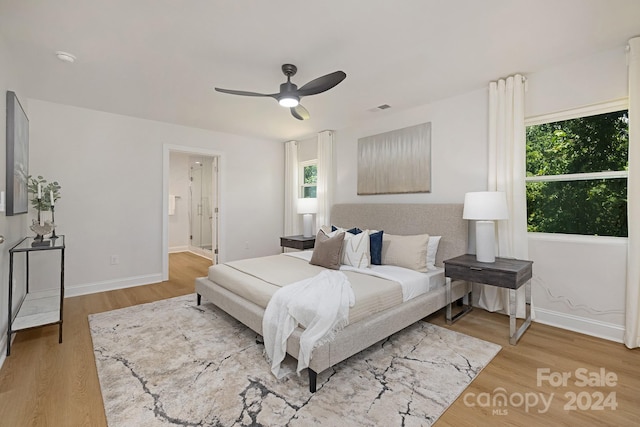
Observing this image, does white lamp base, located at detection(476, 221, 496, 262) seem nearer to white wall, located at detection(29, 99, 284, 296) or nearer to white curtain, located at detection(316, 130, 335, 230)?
white curtain, located at detection(316, 130, 335, 230)

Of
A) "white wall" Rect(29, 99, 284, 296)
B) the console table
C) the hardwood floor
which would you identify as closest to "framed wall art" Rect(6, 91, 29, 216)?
the console table

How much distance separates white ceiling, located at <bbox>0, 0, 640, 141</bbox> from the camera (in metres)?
1.99

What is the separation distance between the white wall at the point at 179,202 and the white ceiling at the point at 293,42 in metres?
3.99

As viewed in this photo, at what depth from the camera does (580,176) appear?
9.32 feet

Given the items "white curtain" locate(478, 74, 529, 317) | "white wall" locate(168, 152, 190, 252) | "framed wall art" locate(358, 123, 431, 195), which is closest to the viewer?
"white curtain" locate(478, 74, 529, 317)

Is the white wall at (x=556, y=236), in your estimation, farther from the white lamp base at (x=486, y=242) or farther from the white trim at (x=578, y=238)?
the white lamp base at (x=486, y=242)

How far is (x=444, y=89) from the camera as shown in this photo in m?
3.34

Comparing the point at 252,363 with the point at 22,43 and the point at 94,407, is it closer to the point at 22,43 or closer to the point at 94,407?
the point at 94,407

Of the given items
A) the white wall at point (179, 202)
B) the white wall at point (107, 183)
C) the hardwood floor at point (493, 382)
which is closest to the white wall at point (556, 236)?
the hardwood floor at point (493, 382)

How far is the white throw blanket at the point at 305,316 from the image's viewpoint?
1.92 metres

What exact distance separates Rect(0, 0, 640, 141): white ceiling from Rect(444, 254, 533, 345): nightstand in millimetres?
1948

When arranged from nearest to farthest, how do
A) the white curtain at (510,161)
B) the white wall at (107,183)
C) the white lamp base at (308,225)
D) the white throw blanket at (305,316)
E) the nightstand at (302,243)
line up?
1. the white throw blanket at (305,316)
2. the white curtain at (510,161)
3. the white wall at (107,183)
4. the nightstand at (302,243)
5. the white lamp base at (308,225)

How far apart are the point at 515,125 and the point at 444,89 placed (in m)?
0.87

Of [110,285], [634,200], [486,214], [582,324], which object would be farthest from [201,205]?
[634,200]
